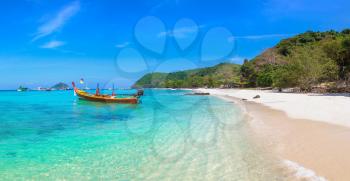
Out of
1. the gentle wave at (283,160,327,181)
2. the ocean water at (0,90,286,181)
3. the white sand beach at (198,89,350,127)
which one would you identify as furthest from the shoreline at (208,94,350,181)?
the white sand beach at (198,89,350,127)

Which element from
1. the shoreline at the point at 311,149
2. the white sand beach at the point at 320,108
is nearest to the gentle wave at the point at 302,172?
the shoreline at the point at 311,149

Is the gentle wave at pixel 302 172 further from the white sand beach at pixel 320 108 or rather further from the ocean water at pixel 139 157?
the white sand beach at pixel 320 108

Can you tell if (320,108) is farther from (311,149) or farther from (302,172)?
(302,172)

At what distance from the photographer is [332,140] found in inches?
380

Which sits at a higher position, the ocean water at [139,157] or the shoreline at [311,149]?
the shoreline at [311,149]

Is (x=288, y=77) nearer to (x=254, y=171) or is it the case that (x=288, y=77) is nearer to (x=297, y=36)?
(x=254, y=171)

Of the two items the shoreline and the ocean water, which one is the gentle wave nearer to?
the shoreline

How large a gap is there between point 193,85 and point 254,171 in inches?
6899

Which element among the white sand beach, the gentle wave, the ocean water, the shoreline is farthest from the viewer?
the white sand beach

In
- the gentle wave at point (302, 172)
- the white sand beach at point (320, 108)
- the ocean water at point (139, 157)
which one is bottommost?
the ocean water at point (139, 157)

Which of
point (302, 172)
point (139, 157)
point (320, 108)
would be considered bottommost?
point (139, 157)

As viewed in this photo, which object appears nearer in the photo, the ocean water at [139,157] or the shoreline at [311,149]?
the shoreline at [311,149]

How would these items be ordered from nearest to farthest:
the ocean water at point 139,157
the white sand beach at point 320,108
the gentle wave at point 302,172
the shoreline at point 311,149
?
the gentle wave at point 302,172 → the shoreline at point 311,149 → the ocean water at point 139,157 → the white sand beach at point 320,108

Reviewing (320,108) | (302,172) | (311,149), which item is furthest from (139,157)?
(320,108)
